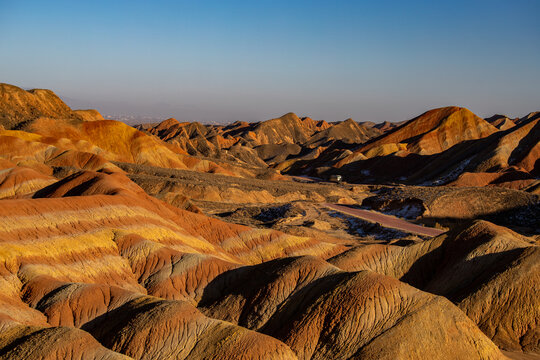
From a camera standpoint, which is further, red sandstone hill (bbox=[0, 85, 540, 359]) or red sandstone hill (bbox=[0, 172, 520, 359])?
red sandstone hill (bbox=[0, 85, 540, 359])

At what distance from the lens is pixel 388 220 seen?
59.6 meters

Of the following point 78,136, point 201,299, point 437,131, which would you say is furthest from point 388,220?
point 437,131

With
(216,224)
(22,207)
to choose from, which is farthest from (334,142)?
(22,207)

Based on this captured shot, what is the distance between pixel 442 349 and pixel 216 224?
26.2 m

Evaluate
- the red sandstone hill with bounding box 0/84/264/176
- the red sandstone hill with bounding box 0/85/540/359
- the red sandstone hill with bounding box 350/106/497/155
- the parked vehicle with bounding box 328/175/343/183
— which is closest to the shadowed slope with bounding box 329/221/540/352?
the red sandstone hill with bounding box 0/85/540/359

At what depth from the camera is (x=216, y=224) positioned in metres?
43.4

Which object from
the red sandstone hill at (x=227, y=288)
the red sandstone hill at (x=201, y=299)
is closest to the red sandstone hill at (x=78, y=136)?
the red sandstone hill at (x=227, y=288)

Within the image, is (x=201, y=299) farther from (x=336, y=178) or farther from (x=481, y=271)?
(x=336, y=178)

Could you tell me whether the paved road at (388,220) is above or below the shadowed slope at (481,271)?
below

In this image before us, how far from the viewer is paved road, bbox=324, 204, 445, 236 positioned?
52344 millimetres

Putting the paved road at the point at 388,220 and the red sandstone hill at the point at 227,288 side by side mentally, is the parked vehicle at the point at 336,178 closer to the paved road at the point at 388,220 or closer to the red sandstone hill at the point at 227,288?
the paved road at the point at 388,220

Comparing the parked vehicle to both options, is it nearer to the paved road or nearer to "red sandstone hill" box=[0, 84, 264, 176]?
"red sandstone hill" box=[0, 84, 264, 176]

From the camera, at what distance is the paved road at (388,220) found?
52344mm

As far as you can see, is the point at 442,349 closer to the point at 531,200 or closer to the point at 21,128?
the point at 531,200
